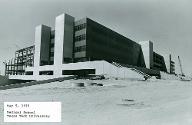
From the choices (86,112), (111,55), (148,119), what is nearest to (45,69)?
(111,55)

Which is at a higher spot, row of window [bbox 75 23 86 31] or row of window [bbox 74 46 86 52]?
row of window [bbox 75 23 86 31]

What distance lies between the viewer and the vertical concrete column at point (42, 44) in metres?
61.8

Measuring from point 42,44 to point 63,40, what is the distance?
39.8 ft

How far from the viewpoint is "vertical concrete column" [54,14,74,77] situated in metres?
53.1

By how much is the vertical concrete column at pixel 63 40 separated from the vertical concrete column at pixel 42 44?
28.4ft

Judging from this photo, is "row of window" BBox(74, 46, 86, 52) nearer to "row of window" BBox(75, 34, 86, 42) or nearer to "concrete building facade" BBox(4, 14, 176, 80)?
"concrete building facade" BBox(4, 14, 176, 80)

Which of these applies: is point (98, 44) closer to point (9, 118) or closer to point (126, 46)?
point (126, 46)

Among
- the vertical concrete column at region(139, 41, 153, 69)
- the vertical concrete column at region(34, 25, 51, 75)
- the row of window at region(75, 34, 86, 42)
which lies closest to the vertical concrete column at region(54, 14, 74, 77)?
the row of window at region(75, 34, 86, 42)

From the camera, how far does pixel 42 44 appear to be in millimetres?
Answer: 62562

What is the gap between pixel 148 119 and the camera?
1037 centimetres

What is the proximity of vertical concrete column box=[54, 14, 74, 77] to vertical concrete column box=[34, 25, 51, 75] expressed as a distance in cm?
866

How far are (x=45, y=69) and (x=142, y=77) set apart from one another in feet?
99.9

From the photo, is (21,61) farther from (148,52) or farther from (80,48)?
(148,52)

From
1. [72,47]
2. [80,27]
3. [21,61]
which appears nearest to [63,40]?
[72,47]
